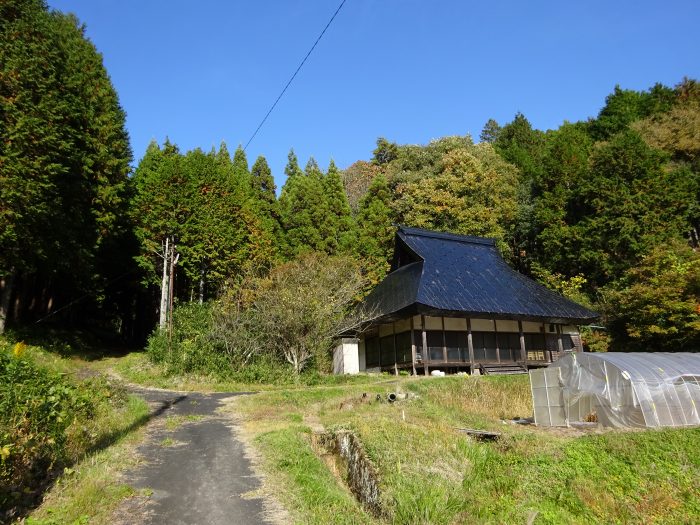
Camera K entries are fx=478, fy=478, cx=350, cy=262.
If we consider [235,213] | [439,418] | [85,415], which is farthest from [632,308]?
[85,415]

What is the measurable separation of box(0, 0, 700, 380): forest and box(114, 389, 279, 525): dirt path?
8068 mm

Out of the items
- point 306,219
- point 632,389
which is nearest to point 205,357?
point 306,219

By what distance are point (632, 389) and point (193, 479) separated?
10266mm

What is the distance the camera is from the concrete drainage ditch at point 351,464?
7391 mm

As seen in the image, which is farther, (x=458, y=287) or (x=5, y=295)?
(x=458, y=287)

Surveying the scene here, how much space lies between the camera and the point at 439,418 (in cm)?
1102

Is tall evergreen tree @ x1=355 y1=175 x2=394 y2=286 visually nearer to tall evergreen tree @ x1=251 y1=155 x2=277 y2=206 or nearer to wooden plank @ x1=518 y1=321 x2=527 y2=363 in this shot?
tall evergreen tree @ x1=251 y1=155 x2=277 y2=206

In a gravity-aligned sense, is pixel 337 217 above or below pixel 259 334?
above

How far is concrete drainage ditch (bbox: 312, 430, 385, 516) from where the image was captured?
24.2 ft

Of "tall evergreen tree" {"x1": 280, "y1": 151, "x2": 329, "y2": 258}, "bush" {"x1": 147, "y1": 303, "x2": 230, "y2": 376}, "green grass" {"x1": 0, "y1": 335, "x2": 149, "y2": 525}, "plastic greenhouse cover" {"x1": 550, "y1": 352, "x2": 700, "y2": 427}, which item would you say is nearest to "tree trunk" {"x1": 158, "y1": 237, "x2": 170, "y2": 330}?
"bush" {"x1": 147, "y1": 303, "x2": 230, "y2": 376}

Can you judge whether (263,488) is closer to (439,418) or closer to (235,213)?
(439,418)

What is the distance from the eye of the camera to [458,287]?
22328 millimetres

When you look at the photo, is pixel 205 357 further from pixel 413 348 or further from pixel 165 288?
pixel 413 348

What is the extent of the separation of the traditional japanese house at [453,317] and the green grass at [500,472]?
31.9ft
